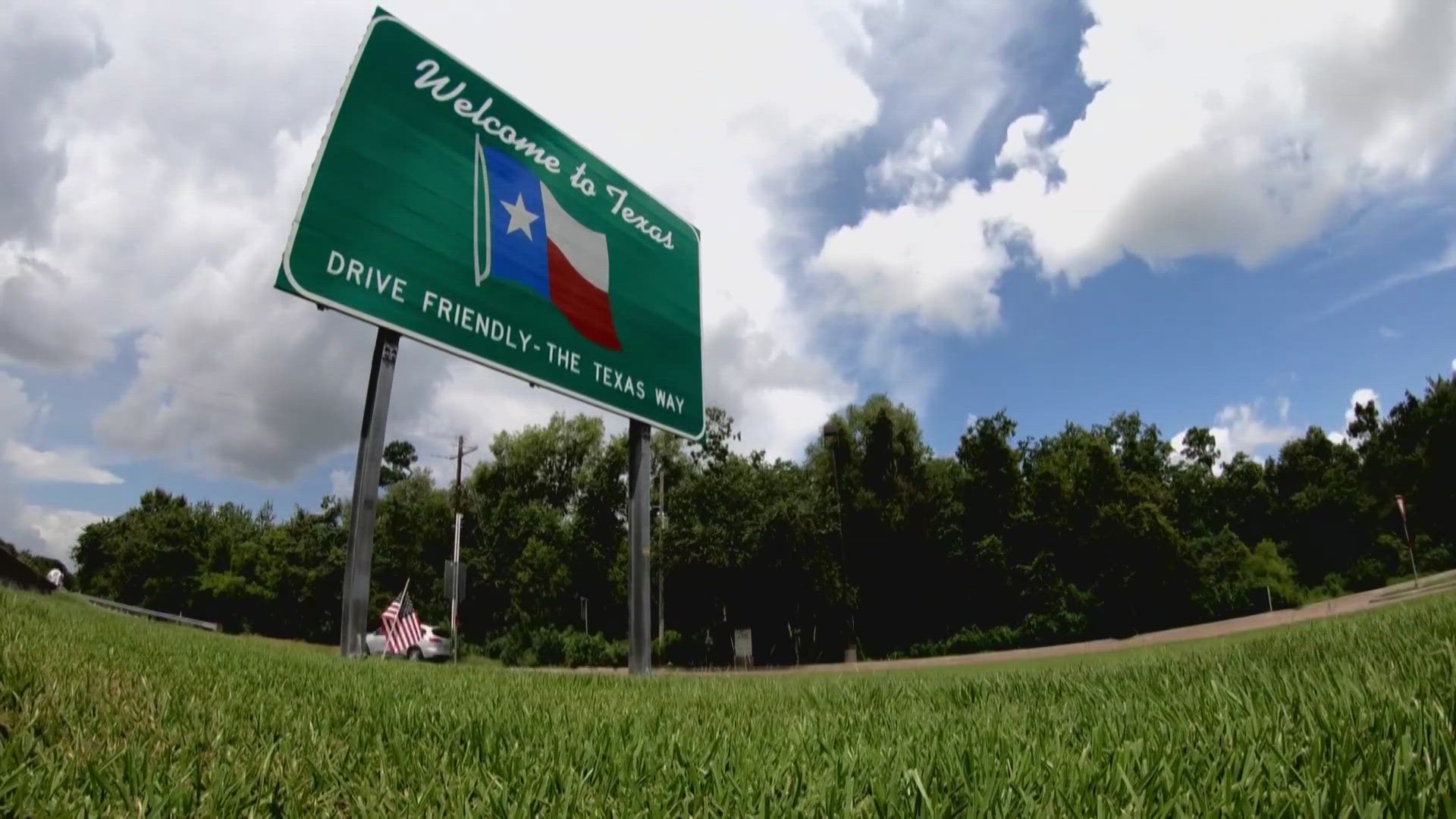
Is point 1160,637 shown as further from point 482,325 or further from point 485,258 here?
point 485,258

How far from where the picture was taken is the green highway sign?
7.12 metres

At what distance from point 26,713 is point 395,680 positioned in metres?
2.09

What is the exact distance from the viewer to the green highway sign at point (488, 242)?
712cm

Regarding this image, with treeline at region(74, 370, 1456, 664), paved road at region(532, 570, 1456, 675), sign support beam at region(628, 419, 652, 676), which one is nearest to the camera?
sign support beam at region(628, 419, 652, 676)

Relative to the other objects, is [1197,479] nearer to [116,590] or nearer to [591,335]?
[591,335]

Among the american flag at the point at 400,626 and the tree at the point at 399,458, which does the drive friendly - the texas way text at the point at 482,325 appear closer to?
the american flag at the point at 400,626

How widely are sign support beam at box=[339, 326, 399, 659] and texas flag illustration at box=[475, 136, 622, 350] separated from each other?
5.94 ft

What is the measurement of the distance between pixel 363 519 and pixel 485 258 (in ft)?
10.3

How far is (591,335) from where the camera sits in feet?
31.4

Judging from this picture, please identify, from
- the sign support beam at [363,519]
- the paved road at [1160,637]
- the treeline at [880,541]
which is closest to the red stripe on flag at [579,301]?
the sign support beam at [363,519]

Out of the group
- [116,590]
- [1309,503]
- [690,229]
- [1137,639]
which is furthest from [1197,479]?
[116,590]

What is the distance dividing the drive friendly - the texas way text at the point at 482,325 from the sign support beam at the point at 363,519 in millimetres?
789

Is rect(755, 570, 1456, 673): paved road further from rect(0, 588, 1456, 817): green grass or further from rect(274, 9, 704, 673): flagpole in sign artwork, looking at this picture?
rect(0, 588, 1456, 817): green grass

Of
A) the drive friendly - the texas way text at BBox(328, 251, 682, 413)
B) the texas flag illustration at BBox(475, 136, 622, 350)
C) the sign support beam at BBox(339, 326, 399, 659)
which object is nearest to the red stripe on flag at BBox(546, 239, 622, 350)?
the texas flag illustration at BBox(475, 136, 622, 350)
